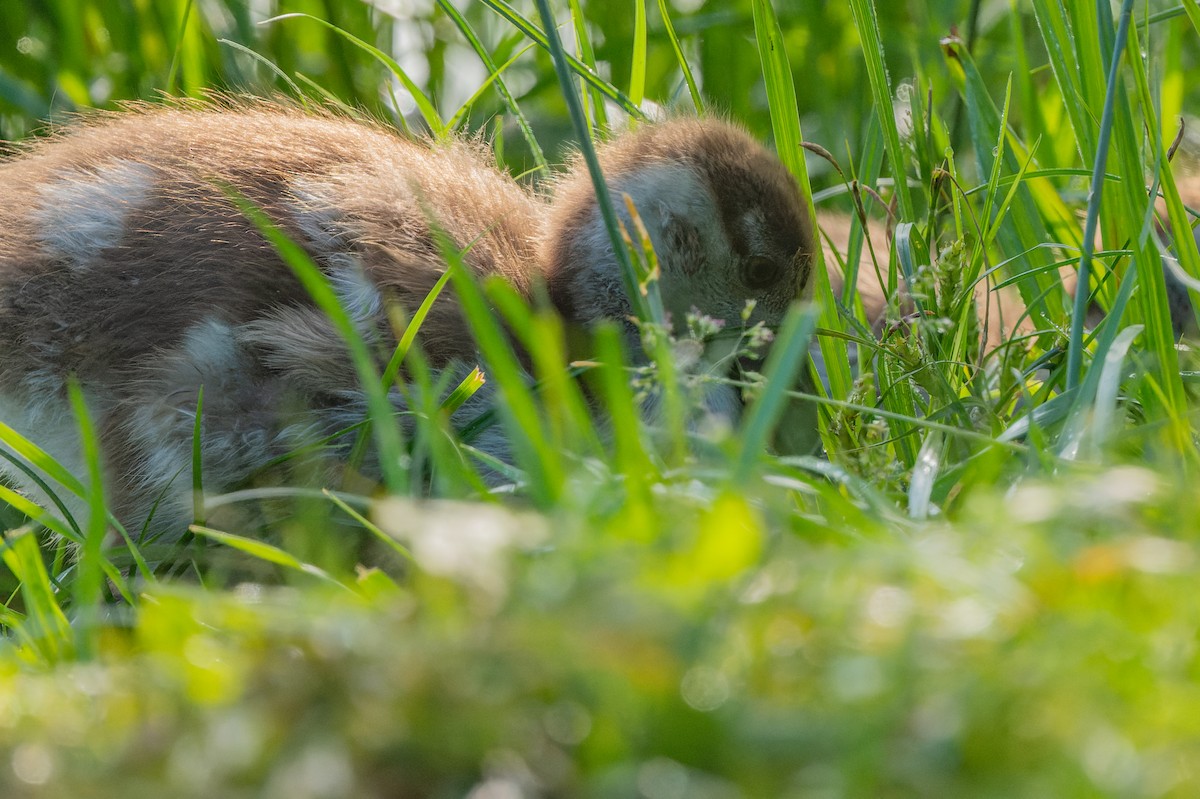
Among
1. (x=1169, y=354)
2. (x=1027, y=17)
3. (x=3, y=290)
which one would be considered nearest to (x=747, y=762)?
(x=1169, y=354)

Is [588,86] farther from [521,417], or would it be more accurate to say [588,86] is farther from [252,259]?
[521,417]

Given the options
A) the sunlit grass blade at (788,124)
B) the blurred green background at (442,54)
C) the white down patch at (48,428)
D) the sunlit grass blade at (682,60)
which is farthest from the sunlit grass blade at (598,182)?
the blurred green background at (442,54)

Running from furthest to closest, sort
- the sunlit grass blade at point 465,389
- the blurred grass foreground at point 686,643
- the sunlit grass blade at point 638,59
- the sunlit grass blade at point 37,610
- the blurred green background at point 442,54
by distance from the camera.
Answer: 1. the blurred green background at point 442,54
2. the sunlit grass blade at point 638,59
3. the sunlit grass blade at point 465,389
4. the sunlit grass blade at point 37,610
5. the blurred grass foreground at point 686,643

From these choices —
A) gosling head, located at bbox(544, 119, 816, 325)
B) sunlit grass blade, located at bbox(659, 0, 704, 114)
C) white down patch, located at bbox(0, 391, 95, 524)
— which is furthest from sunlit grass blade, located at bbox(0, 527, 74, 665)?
sunlit grass blade, located at bbox(659, 0, 704, 114)

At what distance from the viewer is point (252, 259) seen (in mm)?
1818

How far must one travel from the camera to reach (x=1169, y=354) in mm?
1480

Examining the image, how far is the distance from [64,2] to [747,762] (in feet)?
10.5

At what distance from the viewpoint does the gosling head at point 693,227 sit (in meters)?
2.04

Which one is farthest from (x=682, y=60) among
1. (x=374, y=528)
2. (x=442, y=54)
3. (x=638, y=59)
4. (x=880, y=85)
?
(x=442, y=54)

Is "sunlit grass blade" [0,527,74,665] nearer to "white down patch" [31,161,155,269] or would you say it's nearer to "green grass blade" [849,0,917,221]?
"white down patch" [31,161,155,269]

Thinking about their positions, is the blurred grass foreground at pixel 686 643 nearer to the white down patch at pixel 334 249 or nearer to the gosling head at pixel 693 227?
the white down patch at pixel 334 249

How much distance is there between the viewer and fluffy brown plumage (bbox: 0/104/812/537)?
1772 mm

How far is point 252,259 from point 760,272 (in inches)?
34.5

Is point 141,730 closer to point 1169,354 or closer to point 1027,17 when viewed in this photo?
point 1169,354
